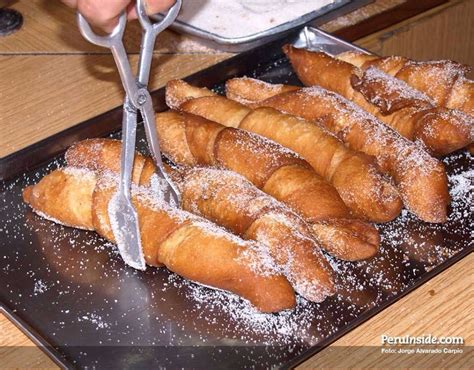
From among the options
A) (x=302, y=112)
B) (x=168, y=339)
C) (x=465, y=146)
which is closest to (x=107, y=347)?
(x=168, y=339)

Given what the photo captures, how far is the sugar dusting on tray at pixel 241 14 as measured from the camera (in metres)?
1.49

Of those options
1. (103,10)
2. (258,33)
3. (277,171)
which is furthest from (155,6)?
(258,33)

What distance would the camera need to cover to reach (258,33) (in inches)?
56.8

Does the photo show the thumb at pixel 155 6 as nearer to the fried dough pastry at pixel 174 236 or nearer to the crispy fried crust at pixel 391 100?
the fried dough pastry at pixel 174 236

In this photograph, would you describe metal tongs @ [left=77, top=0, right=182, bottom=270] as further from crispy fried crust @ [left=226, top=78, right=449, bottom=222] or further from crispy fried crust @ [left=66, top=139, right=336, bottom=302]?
crispy fried crust @ [left=226, top=78, right=449, bottom=222]

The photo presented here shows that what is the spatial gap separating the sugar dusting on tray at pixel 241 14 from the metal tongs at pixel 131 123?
20.6 inches

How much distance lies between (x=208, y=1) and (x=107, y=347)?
2.78 feet

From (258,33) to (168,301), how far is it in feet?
2.07

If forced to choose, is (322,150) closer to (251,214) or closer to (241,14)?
(251,214)

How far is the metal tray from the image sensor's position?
144cm

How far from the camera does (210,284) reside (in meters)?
0.93

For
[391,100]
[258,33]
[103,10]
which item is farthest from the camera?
[258,33]

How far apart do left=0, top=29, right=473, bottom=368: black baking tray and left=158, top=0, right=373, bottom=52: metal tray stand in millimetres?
450

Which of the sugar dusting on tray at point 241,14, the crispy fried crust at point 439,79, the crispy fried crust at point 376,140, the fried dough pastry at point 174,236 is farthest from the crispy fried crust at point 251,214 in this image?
the sugar dusting on tray at point 241,14
